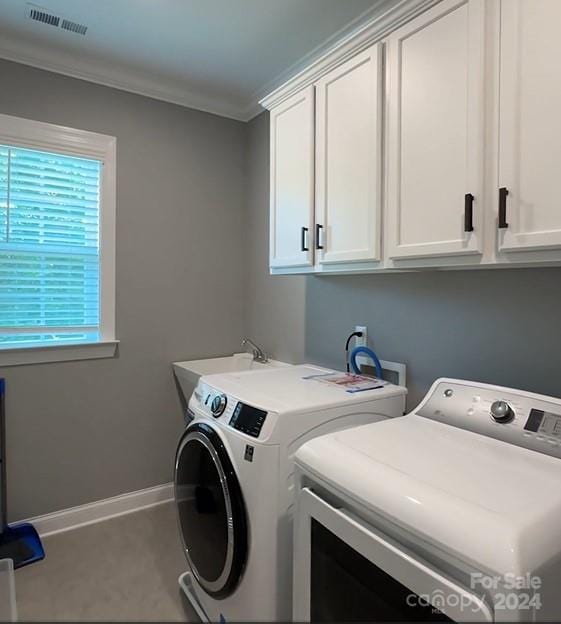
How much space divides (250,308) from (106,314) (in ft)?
3.23

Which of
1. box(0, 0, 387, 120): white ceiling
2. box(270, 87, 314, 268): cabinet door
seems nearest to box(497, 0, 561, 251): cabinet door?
box(270, 87, 314, 268): cabinet door

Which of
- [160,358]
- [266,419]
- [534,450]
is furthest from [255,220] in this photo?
[534,450]

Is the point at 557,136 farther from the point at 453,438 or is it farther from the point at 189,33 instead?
the point at 189,33

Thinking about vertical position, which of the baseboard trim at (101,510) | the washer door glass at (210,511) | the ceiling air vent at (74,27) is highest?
the ceiling air vent at (74,27)

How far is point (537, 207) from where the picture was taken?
1099mm

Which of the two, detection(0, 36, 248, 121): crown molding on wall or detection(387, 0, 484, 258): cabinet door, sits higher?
detection(0, 36, 248, 121): crown molding on wall

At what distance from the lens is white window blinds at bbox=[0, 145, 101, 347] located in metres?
2.24

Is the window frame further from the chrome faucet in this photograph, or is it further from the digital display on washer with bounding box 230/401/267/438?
the digital display on washer with bounding box 230/401/267/438

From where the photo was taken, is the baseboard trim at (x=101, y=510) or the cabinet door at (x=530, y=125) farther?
the baseboard trim at (x=101, y=510)

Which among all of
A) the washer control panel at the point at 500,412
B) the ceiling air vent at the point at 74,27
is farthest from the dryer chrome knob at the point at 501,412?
the ceiling air vent at the point at 74,27

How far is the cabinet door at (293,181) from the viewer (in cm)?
188

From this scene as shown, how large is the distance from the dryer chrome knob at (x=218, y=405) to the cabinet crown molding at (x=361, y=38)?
1413 mm

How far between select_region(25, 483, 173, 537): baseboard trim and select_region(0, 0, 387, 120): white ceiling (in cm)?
250

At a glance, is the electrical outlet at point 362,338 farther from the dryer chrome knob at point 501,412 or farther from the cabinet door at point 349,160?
the dryer chrome knob at point 501,412
